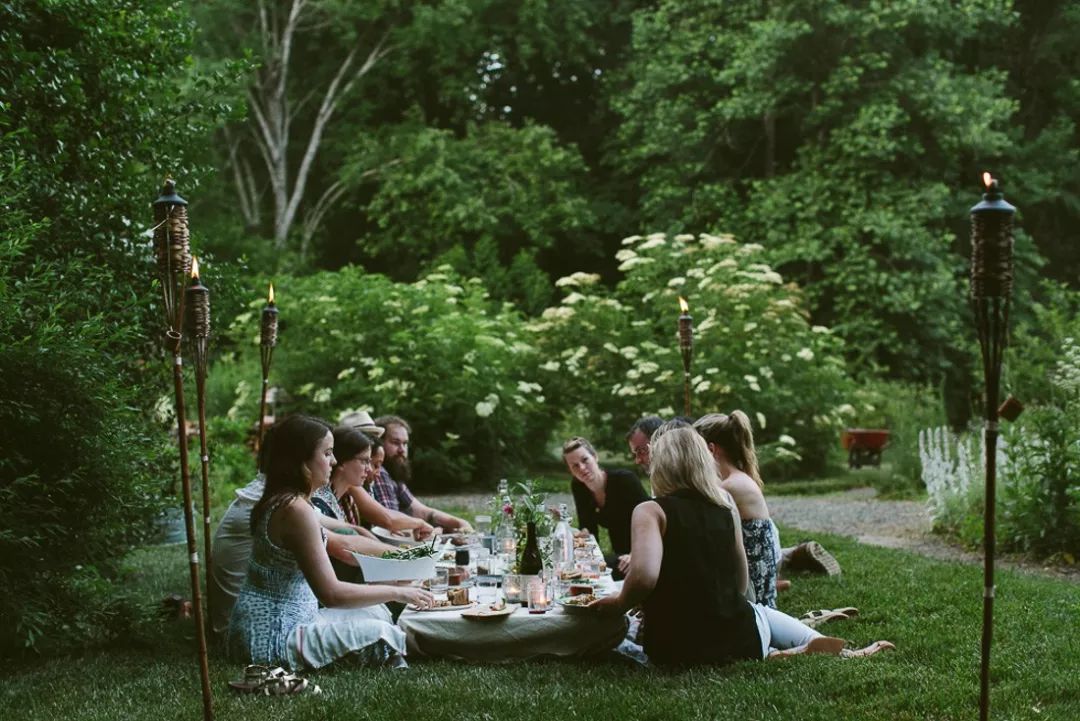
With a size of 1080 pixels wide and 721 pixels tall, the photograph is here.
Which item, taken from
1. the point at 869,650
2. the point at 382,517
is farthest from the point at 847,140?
the point at 869,650

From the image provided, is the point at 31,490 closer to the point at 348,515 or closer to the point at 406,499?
the point at 348,515

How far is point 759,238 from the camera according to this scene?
2012 centimetres

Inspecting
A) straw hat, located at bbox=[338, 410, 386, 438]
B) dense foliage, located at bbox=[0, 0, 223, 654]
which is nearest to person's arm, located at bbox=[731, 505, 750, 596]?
straw hat, located at bbox=[338, 410, 386, 438]

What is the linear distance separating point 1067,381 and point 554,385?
8641mm

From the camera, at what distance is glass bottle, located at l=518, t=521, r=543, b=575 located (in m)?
5.45

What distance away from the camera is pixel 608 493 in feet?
23.2

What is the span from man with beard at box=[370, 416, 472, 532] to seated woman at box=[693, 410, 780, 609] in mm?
2513

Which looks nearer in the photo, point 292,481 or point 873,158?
point 292,481

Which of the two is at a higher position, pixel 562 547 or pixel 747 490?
pixel 747 490

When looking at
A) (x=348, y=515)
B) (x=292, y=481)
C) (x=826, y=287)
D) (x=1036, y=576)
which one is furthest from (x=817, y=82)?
(x=292, y=481)

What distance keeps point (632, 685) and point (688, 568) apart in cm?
55

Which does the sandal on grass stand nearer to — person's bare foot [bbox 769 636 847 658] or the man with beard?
person's bare foot [bbox 769 636 847 658]

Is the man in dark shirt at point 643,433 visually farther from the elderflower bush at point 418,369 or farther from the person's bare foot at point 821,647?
the elderflower bush at point 418,369

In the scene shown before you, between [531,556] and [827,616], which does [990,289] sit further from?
[827,616]
